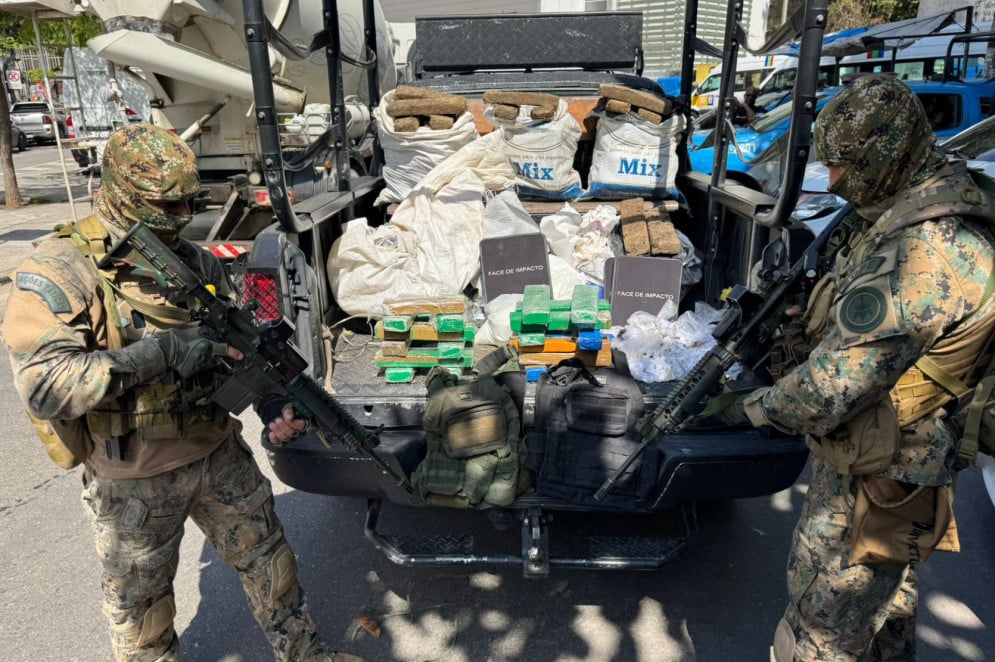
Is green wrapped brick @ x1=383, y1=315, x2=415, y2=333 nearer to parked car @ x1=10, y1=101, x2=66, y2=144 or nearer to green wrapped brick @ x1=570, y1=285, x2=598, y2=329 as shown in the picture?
green wrapped brick @ x1=570, y1=285, x2=598, y2=329

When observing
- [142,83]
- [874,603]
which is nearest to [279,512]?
[874,603]

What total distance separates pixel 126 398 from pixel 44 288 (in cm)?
36

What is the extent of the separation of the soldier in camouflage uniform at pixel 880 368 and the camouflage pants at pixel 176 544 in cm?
153

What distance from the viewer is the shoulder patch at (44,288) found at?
1.72 metres

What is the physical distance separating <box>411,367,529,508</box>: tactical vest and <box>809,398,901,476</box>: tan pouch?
3.44 feet

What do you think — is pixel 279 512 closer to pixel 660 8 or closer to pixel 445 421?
pixel 445 421

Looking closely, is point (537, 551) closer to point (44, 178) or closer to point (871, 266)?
point (871, 266)

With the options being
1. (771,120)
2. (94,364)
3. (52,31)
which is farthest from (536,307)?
(52,31)

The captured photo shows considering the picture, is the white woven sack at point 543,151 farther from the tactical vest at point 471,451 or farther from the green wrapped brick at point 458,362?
the tactical vest at point 471,451

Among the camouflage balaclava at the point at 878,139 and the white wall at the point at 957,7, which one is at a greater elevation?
the white wall at the point at 957,7

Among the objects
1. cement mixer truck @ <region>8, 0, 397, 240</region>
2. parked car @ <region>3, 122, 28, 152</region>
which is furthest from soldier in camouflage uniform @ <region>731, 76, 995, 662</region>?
parked car @ <region>3, 122, 28, 152</region>

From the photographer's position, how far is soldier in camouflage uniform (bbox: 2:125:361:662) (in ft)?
5.63

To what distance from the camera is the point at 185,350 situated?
72.6 inches

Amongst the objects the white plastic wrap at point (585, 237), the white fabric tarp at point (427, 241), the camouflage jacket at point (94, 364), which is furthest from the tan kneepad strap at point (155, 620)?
the white plastic wrap at point (585, 237)
